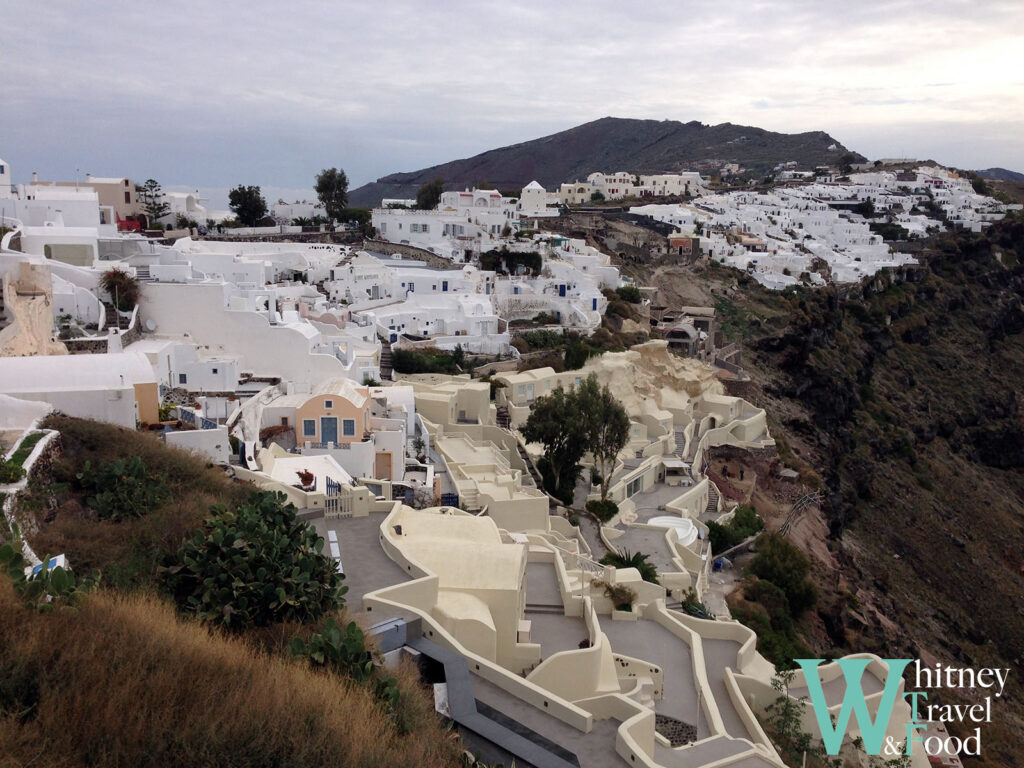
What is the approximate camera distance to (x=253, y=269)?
1200 inches

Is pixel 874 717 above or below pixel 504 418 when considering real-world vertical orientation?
below

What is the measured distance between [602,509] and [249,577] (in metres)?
14.8

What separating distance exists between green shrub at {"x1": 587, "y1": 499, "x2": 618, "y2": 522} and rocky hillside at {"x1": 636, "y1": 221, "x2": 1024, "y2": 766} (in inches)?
235

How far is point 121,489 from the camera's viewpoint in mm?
11312

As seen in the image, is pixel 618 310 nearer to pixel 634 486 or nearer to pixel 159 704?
pixel 634 486

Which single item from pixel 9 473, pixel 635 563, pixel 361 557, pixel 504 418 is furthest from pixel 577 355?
pixel 9 473

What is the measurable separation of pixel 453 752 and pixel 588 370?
26.0 meters

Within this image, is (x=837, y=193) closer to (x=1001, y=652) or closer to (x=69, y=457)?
(x=1001, y=652)

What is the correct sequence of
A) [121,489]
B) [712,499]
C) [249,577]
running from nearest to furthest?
[249,577], [121,489], [712,499]

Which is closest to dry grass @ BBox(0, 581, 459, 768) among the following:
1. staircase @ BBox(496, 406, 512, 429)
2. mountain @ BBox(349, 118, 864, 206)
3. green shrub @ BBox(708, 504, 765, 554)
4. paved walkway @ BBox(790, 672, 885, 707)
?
paved walkway @ BBox(790, 672, 885, 707)

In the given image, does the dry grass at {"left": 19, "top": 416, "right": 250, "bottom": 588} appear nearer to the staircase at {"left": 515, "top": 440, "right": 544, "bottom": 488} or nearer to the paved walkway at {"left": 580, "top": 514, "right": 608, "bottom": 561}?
the paved walkway at {"left": 580, "top": 514, "right": 608, "bottom": 561}

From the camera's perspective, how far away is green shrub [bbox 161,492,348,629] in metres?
8.77

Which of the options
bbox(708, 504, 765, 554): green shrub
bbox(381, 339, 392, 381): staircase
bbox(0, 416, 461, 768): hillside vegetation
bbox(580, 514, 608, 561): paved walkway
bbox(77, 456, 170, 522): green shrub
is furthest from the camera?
bbox(381, 339, 392, 381): staircase

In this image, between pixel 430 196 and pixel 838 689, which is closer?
pixel 838 689
